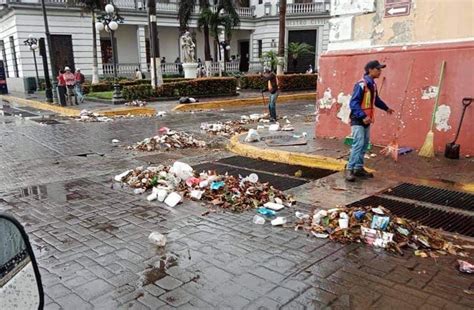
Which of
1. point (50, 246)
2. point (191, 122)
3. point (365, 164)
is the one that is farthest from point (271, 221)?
point (191, 122)

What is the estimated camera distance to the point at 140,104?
18422mm

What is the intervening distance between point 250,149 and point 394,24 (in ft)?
11.8

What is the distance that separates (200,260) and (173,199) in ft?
5.74

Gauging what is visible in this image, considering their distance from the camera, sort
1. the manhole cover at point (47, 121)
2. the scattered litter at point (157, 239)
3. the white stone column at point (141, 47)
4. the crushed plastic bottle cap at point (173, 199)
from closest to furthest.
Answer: the scattered litter at point (157, 239) → the crushed plastic bottle cap at point (173, 199) → the manhole cover at point (47, 121) → the white stone column at point (141, 47)

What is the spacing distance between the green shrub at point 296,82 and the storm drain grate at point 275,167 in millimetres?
16644

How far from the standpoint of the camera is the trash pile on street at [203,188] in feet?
18.3

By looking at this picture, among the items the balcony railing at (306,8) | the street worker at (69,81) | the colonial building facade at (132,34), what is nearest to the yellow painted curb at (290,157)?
the street worker at (69,81)

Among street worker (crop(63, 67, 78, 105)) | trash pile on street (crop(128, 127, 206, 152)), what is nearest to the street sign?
trash pile on street (crop(128, 127, 206, 152))

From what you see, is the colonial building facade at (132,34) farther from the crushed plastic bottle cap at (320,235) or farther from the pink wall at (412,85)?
the crushed plastic bottle cap at (320,235)

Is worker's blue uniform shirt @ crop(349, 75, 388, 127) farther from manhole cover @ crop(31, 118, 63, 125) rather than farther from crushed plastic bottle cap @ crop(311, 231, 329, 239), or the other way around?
manhole cover @ crop(31, 118, 63, 125)

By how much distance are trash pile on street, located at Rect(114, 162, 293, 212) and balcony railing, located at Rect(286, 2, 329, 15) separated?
115ft

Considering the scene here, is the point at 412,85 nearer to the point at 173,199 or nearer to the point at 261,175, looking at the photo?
the point at 261,175

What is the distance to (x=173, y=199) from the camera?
5625 millimetres

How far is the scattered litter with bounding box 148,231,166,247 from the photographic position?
4328 millimetres
